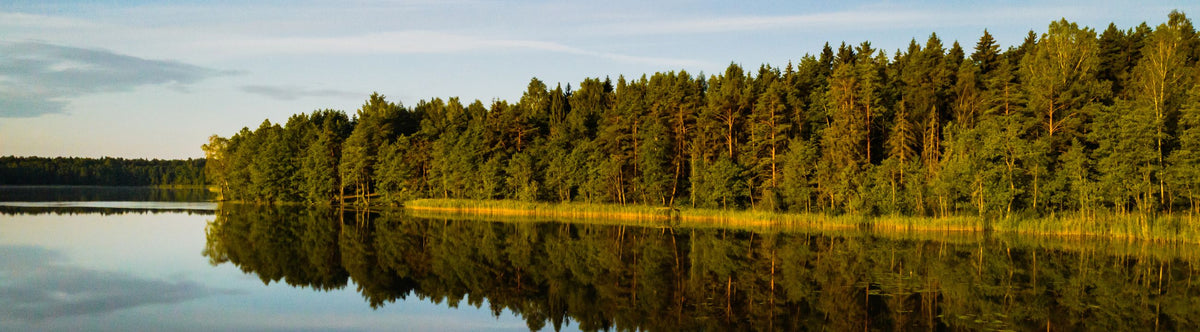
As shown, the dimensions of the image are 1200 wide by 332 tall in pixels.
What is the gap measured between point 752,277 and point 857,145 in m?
31.3

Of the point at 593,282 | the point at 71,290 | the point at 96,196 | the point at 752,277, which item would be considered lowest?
the point at 593,282

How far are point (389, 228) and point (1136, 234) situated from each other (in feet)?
141

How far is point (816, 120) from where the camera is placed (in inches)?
2611

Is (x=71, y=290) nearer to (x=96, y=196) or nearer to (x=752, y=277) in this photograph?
(x=752, y=277)

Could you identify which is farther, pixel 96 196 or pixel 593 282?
pixel 96 196

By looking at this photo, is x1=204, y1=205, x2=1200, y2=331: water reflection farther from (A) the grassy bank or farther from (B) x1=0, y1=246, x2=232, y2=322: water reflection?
(B) x1=0, y1=246, x2=232, y2=322: water reflection

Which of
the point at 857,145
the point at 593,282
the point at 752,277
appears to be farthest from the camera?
the point at 857,145

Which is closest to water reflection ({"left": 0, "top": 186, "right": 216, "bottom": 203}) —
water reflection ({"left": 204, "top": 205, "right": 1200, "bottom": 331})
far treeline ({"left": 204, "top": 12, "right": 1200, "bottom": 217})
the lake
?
far treeline ({"left": 204, "top": 12, "right": 1200, "bottom": 217})

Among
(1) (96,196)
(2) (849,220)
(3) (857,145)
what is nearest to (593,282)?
(2) (849,220)

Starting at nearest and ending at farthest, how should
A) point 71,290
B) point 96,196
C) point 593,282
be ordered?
point 71,290, point 593,282, point 96,196

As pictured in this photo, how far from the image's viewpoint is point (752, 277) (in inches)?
1047

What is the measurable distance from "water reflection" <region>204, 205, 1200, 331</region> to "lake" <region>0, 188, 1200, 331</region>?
4.1 inches

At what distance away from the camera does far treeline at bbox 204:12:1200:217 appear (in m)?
43.4

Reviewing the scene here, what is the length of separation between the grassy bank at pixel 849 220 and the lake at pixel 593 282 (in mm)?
1855
